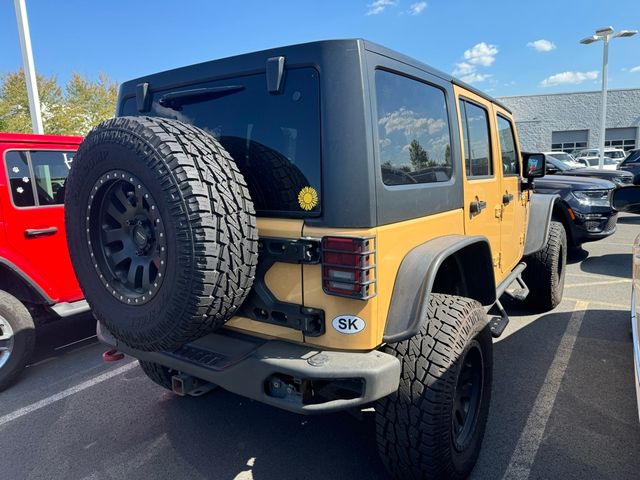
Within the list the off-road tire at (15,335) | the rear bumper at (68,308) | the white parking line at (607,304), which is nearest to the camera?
the off-road tire at (15,335)

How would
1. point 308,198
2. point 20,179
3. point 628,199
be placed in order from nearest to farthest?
point 308,198 → point 628,199 → point 20,179

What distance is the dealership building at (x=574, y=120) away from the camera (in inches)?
1357

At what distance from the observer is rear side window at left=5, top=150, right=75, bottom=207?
3812 millimetres

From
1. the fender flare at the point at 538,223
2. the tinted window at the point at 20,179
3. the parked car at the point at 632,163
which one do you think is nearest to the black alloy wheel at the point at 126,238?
the tinted window at the point at 20,179

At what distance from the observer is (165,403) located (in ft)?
10.6

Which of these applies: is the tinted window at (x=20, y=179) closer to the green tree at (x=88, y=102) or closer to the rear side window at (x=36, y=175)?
the rear side window at (x=36, y=175)

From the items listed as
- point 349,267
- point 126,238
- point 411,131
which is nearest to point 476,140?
point 411,131

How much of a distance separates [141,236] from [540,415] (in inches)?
105

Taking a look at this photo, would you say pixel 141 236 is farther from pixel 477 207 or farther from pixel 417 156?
pixel 477 207

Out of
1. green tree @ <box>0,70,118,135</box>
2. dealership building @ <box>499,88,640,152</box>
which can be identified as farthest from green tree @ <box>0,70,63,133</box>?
dealership building @ <box>499,88,640,152</box>

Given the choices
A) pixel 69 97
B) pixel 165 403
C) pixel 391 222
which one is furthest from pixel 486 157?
pixel 69 97

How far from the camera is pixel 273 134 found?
6.84 ft

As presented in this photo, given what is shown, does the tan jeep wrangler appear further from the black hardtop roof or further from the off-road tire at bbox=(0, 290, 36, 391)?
the off-road tire at bbox=(0, 290, 36, 391)

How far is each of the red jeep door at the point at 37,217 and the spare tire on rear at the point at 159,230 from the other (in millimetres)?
1984
